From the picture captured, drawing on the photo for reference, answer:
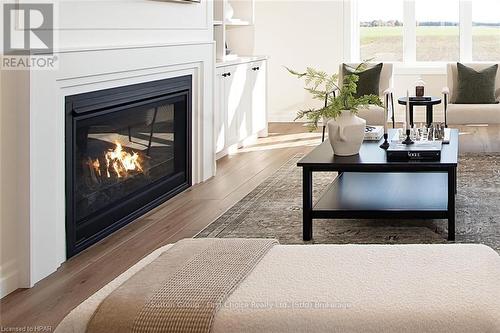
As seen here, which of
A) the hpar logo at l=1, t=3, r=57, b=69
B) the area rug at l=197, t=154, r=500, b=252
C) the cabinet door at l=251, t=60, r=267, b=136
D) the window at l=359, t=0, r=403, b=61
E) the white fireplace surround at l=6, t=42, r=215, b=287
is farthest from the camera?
the window at l=359, t=0, r=403, b=61

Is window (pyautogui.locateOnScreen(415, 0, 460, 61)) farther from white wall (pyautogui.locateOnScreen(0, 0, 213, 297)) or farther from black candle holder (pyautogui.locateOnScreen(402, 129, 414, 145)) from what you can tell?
white wall (pyautogui.locateOnScreen(0, 0, 213, 297))

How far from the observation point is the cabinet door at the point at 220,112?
696 centimetres

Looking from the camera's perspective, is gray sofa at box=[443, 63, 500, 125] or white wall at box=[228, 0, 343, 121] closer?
gray sofa at box=[443, 63, 500, 125]

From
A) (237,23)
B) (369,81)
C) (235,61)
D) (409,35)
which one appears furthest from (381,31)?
(235,61)

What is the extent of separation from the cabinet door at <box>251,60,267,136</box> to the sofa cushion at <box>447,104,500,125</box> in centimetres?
201

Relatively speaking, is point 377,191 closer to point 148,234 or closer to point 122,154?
point 148,234

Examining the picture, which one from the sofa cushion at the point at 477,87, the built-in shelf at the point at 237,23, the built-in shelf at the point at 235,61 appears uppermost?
the built-in shelf at the point at 237,23

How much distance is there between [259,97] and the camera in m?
8.72

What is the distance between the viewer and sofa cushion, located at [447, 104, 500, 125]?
25.3 ft

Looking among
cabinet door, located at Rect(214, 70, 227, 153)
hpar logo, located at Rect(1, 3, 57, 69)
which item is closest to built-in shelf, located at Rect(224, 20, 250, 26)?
cabinet door, located at Rect(214, 70, 227, 153)

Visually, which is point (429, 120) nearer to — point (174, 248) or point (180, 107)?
point (180, 107)

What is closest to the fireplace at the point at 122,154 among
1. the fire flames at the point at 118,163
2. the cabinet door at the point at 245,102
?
the fire flames at the point at 118,163

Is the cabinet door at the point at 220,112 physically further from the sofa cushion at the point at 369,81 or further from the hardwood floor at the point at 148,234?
the sofa cushion at the point at 369,81

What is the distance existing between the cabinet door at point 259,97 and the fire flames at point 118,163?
3599 millimetres
